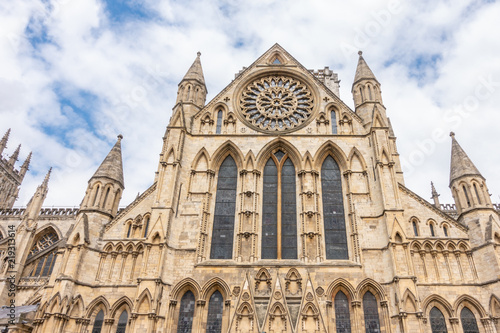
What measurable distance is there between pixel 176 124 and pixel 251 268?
9.08 m

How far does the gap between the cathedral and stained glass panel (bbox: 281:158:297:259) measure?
7 centimetres

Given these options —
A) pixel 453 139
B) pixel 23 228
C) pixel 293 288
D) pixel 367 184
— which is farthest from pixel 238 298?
pixel 23 228

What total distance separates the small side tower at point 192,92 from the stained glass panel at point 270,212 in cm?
585

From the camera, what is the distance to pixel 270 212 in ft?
60.4

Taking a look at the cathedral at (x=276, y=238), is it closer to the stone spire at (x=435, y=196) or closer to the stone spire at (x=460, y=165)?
the stone spire at (x=460, y=165)

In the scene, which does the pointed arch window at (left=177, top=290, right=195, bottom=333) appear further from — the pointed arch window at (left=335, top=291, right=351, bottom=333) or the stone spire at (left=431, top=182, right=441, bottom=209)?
the stone spire at (left=431, top=182, right=441, bottom=209)

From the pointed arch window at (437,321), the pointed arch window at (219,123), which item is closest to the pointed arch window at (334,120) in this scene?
the pointed arch window at (219,123)

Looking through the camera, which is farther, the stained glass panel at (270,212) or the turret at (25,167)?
the turret at (25,167)

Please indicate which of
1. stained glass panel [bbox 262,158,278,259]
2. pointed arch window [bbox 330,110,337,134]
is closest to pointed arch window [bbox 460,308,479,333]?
stained glass panel [bbox 262,158,278,259]

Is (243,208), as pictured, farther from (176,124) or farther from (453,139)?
(453,139)

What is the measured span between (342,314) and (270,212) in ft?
18.9

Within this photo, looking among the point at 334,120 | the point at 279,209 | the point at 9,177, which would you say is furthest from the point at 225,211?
the point at 9,177

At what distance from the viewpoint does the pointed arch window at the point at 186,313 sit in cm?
1533

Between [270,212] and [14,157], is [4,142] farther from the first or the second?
[270,212]
